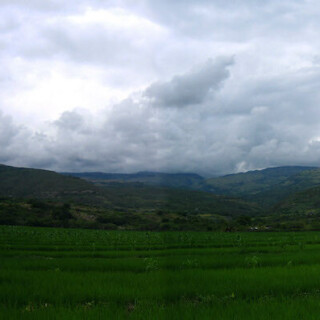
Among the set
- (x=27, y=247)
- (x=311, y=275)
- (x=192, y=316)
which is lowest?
(x=27, y=247)

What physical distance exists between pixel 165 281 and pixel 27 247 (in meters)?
20.5

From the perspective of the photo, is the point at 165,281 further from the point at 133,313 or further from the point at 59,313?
the point at 59,313

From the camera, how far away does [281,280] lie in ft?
38.1

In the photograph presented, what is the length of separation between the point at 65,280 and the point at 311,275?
10158 millimetres

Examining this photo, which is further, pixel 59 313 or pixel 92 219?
pixel 92 219

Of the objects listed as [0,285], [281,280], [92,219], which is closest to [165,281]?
[281,280]

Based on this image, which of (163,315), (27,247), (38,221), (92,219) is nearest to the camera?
(163,315)

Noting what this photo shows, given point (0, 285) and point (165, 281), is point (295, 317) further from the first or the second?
point (0, 285)

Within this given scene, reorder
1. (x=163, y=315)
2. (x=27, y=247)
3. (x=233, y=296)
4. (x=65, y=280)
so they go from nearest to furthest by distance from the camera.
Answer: (x=163, y=315)
(x=233, y=296)
(x=65, y=280)
(x=27, y=247)

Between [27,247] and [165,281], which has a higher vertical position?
[165,281]

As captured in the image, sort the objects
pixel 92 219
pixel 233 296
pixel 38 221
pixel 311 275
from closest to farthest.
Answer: pixel 233 296
pixel 311 275
pixel 38 221
pixel 92 219

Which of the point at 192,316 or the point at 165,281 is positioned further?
the point at 165,281

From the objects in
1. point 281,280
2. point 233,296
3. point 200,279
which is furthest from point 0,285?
point 281,280

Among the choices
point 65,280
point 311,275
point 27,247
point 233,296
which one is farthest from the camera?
point 27,247
